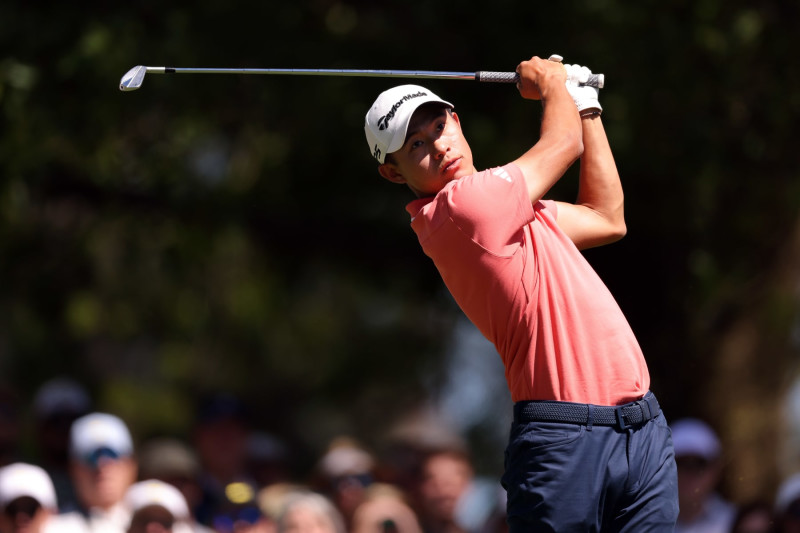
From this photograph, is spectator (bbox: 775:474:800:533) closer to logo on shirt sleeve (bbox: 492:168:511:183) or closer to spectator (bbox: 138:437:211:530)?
spectator (bbox: 138:437:211:530)

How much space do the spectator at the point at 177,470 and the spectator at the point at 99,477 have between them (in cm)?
16

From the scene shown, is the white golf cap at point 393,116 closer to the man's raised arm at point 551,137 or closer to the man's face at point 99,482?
the man's raised arm at point 551,137

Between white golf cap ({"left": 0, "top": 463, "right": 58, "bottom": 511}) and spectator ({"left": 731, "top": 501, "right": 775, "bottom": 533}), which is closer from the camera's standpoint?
white golf cap ({"left": 0, "top": 463, "right": 58, "bottom": 511})

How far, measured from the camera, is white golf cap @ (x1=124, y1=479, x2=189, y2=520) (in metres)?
5.07

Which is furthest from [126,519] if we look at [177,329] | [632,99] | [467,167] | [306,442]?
[306,442]

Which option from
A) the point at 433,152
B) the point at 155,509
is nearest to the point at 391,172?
the point at 433,152

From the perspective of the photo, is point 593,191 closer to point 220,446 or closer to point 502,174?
point 502,174

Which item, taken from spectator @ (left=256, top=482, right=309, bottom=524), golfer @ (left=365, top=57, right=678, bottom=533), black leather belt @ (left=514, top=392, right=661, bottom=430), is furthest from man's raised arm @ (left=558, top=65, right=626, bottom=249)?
spectator @ (left=256, top=482, right=309, bottom=524)

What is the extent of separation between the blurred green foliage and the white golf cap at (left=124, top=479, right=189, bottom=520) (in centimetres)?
250

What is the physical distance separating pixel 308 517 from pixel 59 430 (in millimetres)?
1323

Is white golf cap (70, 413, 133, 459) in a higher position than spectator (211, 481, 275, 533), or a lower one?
higher

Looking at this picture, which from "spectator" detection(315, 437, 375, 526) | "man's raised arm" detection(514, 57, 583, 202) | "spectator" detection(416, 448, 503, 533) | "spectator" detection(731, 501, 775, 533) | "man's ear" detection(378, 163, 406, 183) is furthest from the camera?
"spectator" detection(315, 437, 375, 526)

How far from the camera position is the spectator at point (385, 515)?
5758 mm

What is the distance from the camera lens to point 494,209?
9.99ft
